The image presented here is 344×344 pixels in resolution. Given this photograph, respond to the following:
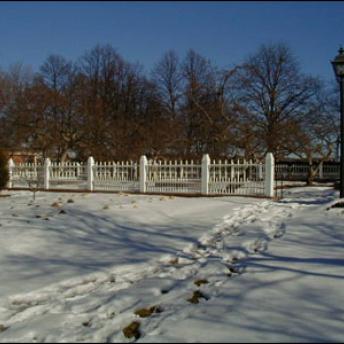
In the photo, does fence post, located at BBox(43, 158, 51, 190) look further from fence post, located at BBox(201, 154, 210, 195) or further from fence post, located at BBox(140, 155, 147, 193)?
fence post, located at BBox(201, 154, 210, 195)

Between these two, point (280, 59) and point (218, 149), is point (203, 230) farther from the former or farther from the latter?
point (280, 59)

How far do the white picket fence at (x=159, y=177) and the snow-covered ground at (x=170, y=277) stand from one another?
537 cm

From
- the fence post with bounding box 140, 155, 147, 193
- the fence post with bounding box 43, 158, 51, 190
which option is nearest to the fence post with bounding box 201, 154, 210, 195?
the fence post with bounding box 140, 155, 147, 193

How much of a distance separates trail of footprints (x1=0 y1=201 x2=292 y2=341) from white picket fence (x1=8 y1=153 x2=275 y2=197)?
7.93m

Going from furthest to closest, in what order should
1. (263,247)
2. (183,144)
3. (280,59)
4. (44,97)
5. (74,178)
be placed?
(280,59) < (44,97) < (183,144) < (74,178) < (263,247)

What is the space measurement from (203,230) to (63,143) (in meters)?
28.1

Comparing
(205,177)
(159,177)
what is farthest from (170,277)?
(159,177)

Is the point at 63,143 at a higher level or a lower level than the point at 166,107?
lower

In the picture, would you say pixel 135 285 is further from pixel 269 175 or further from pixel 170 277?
pixel 269 175

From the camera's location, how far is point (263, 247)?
22.2 ft

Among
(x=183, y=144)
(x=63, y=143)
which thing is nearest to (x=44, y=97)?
(x=63, y=143)

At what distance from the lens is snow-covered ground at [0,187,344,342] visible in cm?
364

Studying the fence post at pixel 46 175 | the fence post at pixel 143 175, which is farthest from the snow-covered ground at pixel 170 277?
the fence post at pixel 46 175

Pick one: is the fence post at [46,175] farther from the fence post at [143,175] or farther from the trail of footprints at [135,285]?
the trail of footprints at [135,285]
